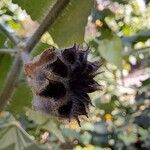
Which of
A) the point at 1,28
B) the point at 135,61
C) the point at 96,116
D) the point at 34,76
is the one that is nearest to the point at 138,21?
the point at 135,61

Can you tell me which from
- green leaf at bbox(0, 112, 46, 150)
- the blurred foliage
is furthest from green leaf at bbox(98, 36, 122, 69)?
green leaf at bbox(0, 112, 46, 150)

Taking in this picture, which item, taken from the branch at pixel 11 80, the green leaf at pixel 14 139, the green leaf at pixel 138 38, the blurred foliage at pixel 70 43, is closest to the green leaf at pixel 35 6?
the blurred foliage at pixel 70 43

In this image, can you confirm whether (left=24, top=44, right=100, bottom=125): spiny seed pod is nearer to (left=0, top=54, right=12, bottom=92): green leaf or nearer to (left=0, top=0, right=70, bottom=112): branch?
(left=0, top=0, right=70, bottom=112): branch

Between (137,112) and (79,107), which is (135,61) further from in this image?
(79,107)

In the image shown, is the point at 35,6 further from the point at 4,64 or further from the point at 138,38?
the point at 138,38

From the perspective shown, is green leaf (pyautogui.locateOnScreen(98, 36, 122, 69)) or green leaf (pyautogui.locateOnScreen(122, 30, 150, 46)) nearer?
green leaf (pyautogui.locateOnScreen(98, 36, 122, 69))

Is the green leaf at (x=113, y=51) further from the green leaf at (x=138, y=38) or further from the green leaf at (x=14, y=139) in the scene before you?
the green leaf at (x=14, y=139)
